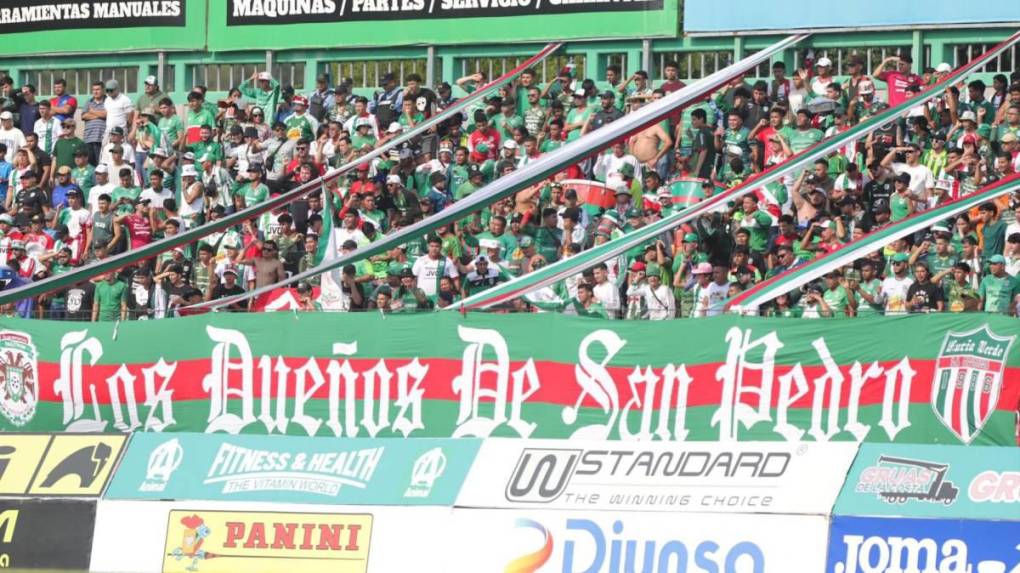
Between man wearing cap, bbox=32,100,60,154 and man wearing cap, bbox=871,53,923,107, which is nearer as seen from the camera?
man wearing cap, bbox=871,53,923,107

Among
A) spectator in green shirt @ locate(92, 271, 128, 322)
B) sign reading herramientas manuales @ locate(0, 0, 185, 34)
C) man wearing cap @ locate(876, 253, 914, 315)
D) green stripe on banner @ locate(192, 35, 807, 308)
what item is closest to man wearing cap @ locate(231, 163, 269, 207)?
spectator in green shirt @ locate(92, 271, 128, 322)

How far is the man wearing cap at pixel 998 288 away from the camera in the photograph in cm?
1691

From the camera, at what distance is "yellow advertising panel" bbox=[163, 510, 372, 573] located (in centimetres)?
1403

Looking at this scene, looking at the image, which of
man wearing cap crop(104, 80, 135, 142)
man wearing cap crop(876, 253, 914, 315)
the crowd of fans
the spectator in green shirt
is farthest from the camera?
man wearing cap crop(104, 80, 135, 142)

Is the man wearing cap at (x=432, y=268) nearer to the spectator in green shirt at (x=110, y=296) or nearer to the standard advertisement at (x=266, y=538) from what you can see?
the spectator in green shirt at (x=110, y=296)

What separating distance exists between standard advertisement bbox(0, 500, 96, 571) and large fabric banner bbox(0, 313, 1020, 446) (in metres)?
1.92

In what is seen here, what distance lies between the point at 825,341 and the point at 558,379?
2.32 m

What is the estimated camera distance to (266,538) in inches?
565

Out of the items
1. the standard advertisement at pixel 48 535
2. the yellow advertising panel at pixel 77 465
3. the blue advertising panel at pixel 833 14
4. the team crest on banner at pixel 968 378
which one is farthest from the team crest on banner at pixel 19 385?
the blue advertising panel at pixel 833 14

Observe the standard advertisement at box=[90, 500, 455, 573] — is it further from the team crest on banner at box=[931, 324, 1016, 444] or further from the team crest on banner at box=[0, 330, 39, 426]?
the team crest on banner at box=[931, 324, 1016, 444]

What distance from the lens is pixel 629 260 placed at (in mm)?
19188

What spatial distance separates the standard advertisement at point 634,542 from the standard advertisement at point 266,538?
12.5 inches

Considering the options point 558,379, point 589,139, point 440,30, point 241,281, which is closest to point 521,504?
point 558,379

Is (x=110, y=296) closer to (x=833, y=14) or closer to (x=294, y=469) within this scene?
(x=294, y=469)
